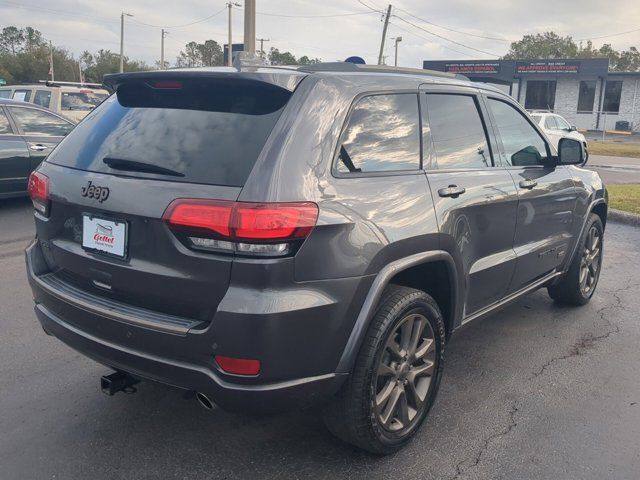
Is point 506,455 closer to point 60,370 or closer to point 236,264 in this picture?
point 236,264

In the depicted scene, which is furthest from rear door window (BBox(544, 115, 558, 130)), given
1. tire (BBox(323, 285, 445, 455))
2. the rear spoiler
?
the rear spoiler

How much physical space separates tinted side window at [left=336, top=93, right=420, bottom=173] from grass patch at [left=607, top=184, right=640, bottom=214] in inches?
296

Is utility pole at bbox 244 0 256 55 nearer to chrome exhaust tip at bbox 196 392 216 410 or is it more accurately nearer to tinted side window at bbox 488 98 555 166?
tinted side window at bbox 488 98 555 166

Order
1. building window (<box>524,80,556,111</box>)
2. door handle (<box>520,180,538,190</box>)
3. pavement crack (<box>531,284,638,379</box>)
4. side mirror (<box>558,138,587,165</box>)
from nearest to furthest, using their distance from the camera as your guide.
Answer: door handle (<box>520,180,538,190</box>) < pavement crack (<box>531,284,638,379</box>) < side mirror (<box>558,138,587,165</box>) < building window (<box>524,80,556,111</box>)

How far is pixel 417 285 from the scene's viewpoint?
3.20 metres

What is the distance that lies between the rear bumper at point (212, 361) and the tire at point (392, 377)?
0.52ft

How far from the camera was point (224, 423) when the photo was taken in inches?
126

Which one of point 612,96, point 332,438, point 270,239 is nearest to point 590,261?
point 332,438

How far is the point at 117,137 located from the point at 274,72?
0.84 metres

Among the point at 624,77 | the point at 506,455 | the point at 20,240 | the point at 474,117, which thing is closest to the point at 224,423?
the point at 506,455

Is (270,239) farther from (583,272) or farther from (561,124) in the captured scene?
(561,124)

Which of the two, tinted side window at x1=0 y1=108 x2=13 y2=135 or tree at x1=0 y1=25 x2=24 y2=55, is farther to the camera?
tree at x1=0 y1=25 x2=24 y2=55

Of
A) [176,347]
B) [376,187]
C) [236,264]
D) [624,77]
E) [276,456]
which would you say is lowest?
[276,456]

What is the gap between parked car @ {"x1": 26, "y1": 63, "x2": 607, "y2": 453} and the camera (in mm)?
2334
